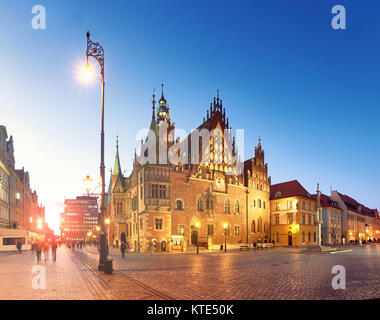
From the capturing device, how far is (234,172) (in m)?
58.2

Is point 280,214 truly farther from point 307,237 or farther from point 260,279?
point 260,279

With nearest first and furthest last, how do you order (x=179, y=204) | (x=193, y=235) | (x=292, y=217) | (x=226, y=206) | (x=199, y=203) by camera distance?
(x=179, y=204)
(x=193, y=235)
(x=199, y=203)
(x=226, y=206)
(x=292, y=217)

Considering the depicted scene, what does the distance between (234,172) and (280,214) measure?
13794 mm

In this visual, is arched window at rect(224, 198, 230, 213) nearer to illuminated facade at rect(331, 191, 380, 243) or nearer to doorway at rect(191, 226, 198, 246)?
doorway at rect(191, 226, 198, 246)

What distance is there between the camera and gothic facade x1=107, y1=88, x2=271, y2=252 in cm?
4728

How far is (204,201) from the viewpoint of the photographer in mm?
52812

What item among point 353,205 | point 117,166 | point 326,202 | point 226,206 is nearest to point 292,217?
point 226,206

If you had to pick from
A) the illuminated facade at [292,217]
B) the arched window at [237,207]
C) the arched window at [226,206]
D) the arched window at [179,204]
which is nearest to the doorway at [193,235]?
the arched window at [179,204]

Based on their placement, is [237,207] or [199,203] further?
[237,207]

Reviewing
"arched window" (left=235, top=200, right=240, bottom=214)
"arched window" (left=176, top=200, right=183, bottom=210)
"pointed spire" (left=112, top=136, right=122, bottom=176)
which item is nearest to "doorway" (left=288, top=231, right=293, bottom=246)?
"arched window" (left=235, top=200, right=240, bottom=214)

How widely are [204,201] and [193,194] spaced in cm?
245

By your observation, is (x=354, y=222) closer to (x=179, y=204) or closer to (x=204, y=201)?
(x=204, y=201)
